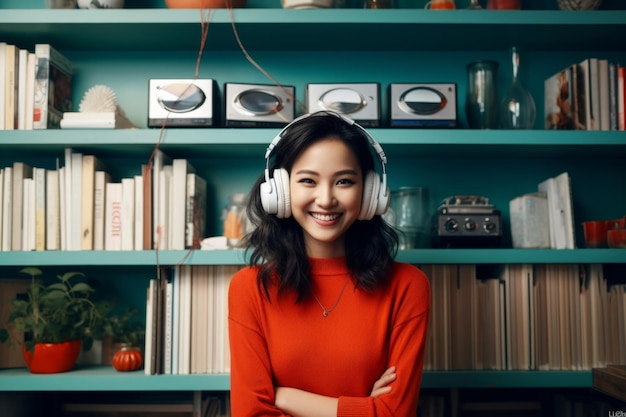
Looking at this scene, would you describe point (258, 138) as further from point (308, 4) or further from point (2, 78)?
point (2, 78)

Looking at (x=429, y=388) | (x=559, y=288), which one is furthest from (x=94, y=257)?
(x=559, y=288)

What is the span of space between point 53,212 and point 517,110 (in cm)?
166

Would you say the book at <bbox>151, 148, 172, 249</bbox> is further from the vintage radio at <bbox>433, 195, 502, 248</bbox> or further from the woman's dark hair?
the vintage radio at <bbox>433, 195, 502, 248</bbox>

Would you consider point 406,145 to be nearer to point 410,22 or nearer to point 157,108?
point 410,22

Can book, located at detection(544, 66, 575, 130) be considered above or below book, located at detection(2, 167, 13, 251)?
above

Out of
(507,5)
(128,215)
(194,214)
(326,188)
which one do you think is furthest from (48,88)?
(507,5)

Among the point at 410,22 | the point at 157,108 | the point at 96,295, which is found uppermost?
the point at 410,22

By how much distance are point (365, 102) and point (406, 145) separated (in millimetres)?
202

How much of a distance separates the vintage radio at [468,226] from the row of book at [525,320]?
9 centimetres

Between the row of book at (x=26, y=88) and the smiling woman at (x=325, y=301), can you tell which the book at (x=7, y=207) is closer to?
the row of book at (x=26, y=88)

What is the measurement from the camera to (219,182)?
2145mm

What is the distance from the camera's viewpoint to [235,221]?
1920 millimetres

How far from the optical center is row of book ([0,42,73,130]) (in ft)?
6.09

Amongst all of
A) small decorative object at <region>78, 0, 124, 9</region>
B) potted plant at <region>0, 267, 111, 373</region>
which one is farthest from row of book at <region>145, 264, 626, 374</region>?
small decorative object at <region>78, 0, 124, 9</region>
